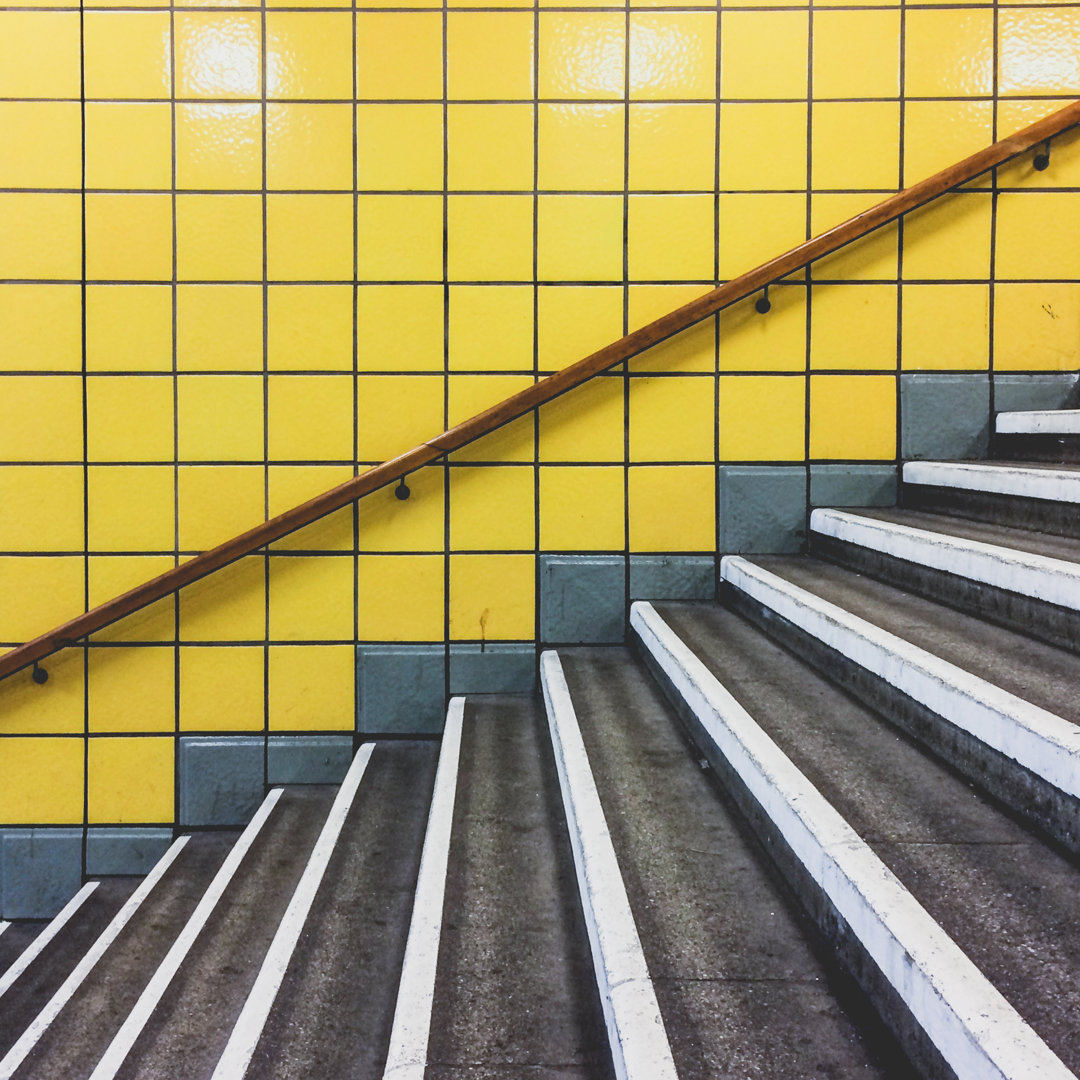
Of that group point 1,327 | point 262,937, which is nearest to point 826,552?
point 262,937

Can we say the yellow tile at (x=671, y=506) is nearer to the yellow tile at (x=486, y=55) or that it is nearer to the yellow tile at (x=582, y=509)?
the yellow tile at (x=582, y=509)

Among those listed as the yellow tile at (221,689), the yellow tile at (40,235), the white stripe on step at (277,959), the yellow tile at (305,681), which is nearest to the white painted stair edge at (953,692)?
the white stripe on step at (277,959)

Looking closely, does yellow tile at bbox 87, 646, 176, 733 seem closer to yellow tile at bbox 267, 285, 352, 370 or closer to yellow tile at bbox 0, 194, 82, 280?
yellow tile at bbox 267, 285, 352, 370

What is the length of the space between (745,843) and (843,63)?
2.27m

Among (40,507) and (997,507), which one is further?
(40,507)

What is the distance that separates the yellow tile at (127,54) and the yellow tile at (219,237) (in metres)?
0.34

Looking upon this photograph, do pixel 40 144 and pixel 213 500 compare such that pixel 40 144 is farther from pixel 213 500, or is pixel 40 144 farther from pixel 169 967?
pixel 169 967

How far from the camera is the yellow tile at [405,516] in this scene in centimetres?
254

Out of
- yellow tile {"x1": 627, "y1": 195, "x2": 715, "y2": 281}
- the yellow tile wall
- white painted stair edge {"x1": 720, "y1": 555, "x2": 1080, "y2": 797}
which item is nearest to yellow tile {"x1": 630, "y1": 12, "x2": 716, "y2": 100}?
the yellow tile wall

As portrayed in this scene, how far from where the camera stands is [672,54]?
8.21 feet

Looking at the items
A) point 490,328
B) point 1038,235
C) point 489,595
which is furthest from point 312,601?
point 1038,235

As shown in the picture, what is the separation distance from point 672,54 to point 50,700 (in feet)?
8.71

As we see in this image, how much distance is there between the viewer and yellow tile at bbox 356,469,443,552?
2.54 m

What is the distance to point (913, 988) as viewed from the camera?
0.91 meters
